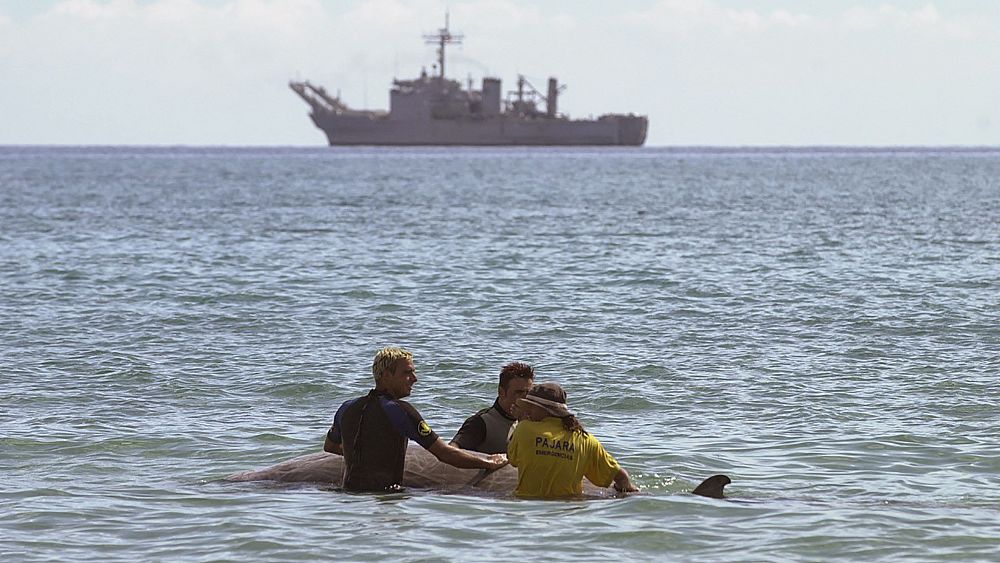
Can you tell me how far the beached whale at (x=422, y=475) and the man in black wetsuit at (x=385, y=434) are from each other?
158mm

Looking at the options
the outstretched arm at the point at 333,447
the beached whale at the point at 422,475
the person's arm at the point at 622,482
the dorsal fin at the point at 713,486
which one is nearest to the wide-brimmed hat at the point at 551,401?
the person's arm at the point at 622,482

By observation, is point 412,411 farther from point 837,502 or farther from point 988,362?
point 988,362

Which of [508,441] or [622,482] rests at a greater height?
[508,441]

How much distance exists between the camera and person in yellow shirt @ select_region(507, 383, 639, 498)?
8805 mm

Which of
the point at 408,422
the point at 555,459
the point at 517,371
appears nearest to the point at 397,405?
the point at 408,422

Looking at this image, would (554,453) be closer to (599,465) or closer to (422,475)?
(599,465)

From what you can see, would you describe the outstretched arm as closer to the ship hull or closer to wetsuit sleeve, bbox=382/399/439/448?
wetsuit sleeve, bbox=382/399/439/448

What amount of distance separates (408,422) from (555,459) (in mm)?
963

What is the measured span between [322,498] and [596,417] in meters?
3.72

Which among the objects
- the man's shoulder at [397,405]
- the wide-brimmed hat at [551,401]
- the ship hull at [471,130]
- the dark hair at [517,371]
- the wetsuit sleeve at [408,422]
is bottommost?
the wetsuit sleeve at [408,422]

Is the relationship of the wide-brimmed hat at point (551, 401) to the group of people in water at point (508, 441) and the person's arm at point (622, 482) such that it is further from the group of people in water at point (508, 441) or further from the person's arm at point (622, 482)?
the person's arm at point (622, 482)

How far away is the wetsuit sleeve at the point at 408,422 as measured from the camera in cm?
898

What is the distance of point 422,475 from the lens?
32.3ft

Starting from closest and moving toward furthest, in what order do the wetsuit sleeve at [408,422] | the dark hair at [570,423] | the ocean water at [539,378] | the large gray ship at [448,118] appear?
the ocean water at [539,378]
the dark hair at [570,423]
the wetsuit sleeve at [408,422]
the large gray ship at [448,118]
